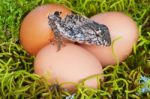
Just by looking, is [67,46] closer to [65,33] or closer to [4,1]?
[65,33]

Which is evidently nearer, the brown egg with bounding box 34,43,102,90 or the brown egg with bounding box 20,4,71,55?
the brown egg with bounding box 34,43,102,90

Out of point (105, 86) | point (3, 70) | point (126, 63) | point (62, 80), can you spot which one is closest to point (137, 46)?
point (126, 63)

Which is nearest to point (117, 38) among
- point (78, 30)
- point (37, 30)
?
point (78, 30)

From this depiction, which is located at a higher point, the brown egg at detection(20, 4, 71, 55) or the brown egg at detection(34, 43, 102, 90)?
the brown egg at detection(20, 4, 71, 55)

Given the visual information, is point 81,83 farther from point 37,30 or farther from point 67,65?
point 37,30

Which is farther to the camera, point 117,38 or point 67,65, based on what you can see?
point 117,38
